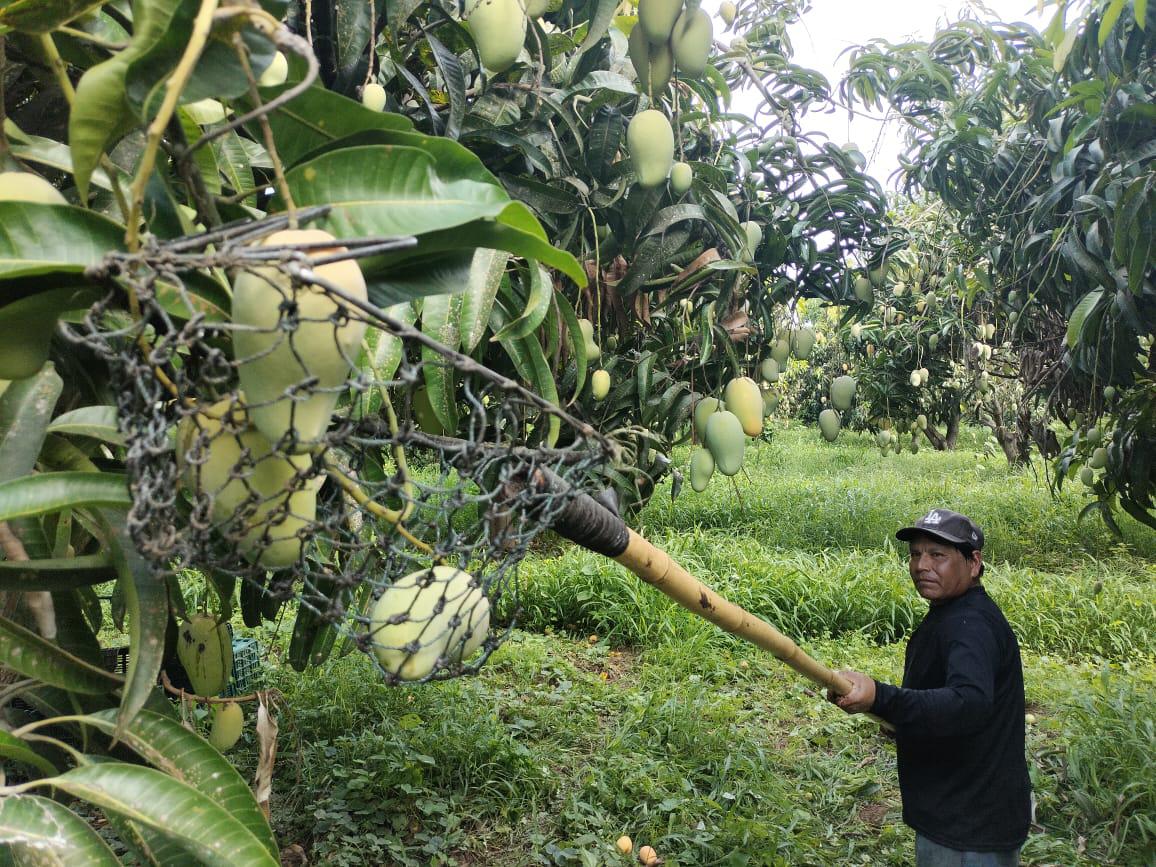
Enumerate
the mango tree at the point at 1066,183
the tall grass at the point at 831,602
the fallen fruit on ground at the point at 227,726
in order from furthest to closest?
the tall grass at the point at 831,602 < the mango tree at the point at 1066,183 < the fallen fruit on ground at the point at 227,726

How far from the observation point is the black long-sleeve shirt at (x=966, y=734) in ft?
5.05

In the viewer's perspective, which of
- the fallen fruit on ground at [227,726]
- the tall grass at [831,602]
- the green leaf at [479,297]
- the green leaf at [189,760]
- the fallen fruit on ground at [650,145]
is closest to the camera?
the green leaf at [189,760]

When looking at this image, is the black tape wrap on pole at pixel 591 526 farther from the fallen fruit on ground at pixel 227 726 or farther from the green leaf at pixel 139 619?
the fallen fruit on ground at pixel 227 726

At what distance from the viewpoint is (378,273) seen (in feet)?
1.82

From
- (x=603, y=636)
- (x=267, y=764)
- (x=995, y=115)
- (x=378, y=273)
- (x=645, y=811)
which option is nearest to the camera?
(x=378, y=273)

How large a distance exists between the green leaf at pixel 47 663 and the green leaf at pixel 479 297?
1.38 feet

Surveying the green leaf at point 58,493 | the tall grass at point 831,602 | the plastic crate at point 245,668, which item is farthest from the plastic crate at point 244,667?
the green leaf at point 58,493

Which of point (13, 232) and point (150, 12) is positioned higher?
point (150, 12)

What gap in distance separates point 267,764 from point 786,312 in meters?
2.11

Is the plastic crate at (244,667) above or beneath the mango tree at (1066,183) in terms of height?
beneath

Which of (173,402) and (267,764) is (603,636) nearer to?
(267,764)

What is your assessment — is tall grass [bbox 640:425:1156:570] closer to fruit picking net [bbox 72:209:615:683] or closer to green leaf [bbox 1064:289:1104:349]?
green leaf [bbox 1064:289:1104:349]

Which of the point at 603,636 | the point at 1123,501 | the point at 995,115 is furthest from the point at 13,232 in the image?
the point at 603,636

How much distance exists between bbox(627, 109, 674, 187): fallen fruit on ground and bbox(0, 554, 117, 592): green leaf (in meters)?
0.97
